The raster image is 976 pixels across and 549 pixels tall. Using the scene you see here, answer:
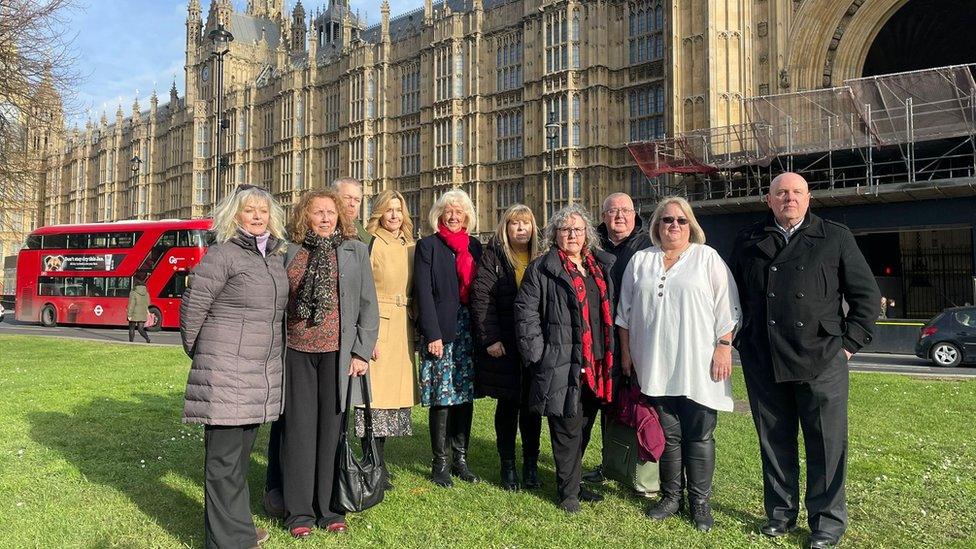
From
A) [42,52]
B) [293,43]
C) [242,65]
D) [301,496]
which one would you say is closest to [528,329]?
[301,496]

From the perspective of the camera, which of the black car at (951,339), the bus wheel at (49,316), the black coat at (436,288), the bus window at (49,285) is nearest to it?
the black coat at (436,288)

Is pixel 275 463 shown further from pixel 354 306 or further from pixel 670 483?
pixel 670 483

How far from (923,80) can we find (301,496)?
2061cm

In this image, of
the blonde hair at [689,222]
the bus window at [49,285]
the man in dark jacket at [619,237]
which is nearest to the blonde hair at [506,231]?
the man in dark jacket at [619,237]

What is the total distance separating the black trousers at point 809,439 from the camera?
3.62 meters

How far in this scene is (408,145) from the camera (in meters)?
34.7

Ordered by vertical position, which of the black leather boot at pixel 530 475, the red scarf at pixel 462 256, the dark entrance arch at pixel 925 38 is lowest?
the black leather boot at pixel 530 475

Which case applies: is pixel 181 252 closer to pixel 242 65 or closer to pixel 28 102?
pixel 28 102

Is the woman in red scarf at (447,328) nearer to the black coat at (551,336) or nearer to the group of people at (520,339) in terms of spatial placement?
the group of people at (520,339)

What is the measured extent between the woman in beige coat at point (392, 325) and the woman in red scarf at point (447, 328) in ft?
0.39

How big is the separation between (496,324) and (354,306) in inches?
43.0

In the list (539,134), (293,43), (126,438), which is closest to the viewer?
(126,438)

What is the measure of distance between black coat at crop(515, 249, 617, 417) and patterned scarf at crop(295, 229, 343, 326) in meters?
1.20

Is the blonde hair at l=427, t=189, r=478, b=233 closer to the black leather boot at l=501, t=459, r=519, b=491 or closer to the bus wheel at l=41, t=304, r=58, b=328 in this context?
the black leather boot at l=501, t=459, r=519, b=491
